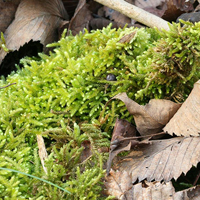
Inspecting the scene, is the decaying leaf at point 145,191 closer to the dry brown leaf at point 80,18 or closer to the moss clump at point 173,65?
the moss clump at point 173,65

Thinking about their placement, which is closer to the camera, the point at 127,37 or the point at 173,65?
the point at 173,65

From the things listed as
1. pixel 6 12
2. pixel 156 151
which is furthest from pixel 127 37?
pixel 6 12

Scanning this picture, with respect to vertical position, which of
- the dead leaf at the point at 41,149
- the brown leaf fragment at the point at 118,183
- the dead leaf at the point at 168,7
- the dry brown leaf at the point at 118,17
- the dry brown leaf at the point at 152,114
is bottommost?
the brown leaf fragment at the point at 118,183

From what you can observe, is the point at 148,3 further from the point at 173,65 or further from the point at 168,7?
the point at 173,65

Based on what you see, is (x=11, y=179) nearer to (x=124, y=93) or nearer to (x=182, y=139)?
(x=124, y=93)

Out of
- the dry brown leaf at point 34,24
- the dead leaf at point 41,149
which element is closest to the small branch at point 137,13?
the dry brown leaf at point 34,24

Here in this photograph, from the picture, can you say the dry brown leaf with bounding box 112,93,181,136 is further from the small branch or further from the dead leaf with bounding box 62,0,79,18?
the dead leaf with bounding box 62,0,79,18

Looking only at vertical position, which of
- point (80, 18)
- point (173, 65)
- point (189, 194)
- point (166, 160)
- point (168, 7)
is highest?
point (168, 7)
